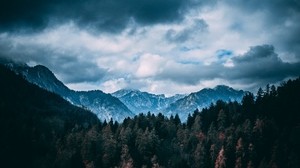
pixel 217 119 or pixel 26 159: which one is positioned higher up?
pixel 217 119

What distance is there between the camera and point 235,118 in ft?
588

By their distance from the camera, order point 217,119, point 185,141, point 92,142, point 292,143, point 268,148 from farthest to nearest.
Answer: point 217,119 < point 185,141 < point 92,142 < point 268,148 < point 292,143

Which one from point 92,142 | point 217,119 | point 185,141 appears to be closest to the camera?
point 92,142

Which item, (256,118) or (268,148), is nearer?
(268,148)

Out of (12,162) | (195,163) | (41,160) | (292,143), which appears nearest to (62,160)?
(41,160)

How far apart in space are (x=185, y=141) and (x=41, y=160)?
67.9 meters

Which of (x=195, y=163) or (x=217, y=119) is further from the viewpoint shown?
(x=217, y=119)

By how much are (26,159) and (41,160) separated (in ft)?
21.0

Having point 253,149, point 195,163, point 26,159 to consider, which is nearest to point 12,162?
point 26,159

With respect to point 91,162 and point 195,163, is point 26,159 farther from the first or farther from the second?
point 195,163

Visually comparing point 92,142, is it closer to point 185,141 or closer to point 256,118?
point 185,141

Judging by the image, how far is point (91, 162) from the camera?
150125 mm

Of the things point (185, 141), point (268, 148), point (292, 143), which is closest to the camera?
point (292, 143)

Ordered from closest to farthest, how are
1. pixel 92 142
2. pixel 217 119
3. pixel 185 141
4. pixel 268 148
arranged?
pixel 268 148 → pixel 92 142 → pixel 185 141 → pixel 217 119
